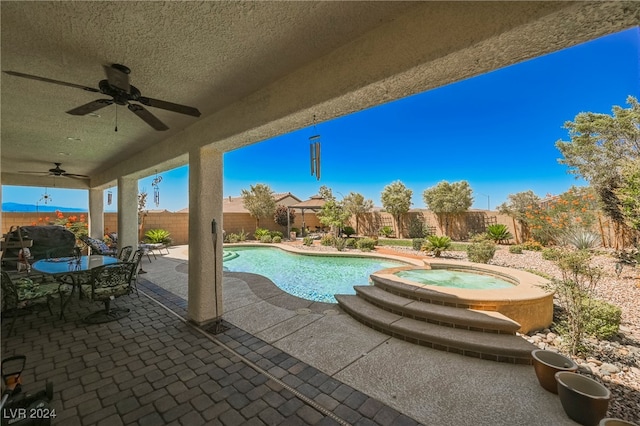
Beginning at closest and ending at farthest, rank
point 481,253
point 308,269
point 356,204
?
point 481,253
point 308,269
point 356,204

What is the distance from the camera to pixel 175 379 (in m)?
2.59

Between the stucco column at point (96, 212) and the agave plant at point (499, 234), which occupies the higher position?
the stucco column at point (96, 212)

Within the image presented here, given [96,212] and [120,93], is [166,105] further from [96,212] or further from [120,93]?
[96,212]

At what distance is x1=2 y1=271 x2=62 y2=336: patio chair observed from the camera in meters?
3.36

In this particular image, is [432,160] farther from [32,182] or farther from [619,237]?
[32,182]

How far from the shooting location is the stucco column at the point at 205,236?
3738 mm

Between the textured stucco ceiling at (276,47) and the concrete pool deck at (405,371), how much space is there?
266cm

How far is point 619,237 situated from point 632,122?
15.0ft

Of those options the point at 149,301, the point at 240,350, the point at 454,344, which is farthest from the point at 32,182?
the point at 454,344

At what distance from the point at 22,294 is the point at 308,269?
21.3ft

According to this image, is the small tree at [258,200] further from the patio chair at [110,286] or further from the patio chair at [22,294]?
the patio chair at [22,294]

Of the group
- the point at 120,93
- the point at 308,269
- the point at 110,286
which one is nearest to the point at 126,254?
the point at 110,286

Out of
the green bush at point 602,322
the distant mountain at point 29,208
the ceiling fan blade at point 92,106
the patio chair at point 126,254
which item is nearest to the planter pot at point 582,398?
the green bush at point 602,322

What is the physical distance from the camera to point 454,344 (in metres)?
3.10
